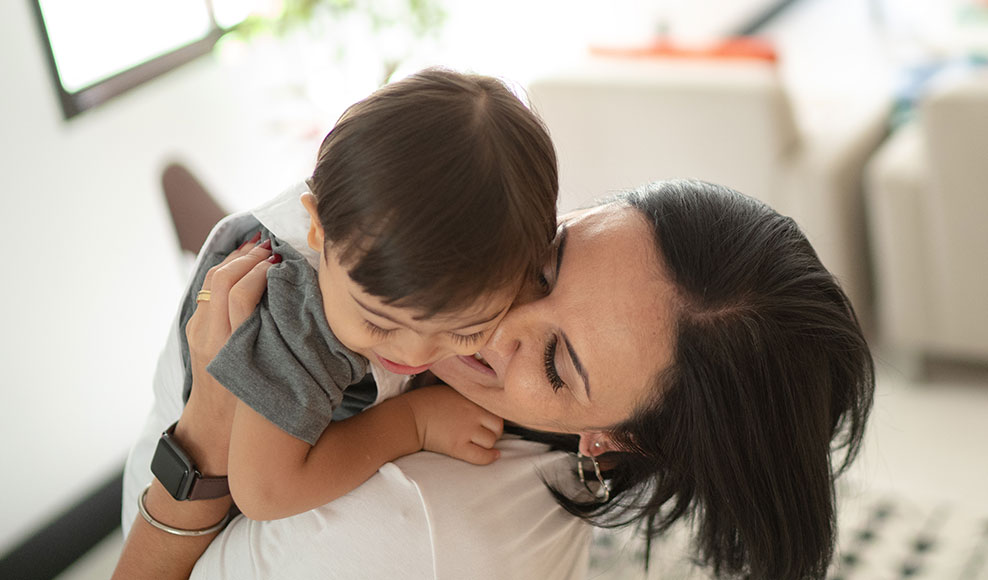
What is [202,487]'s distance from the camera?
1.19 metres

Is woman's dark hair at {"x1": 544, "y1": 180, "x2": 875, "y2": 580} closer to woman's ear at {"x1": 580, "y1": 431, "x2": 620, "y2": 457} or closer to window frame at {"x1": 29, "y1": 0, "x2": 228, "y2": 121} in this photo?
woman's ear at {"x1": 580, "y1": 431, "x2": 620, "y2": 457}

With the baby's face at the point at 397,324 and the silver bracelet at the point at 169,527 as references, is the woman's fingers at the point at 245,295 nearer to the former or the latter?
the baby's face at the point at 397,324

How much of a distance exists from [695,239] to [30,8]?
236 centimetres

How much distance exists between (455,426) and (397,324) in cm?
22

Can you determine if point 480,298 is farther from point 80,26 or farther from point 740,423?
point 80,26

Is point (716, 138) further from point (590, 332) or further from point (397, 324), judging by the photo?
point (397, 324)

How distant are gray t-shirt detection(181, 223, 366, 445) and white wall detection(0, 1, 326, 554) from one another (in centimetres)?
184

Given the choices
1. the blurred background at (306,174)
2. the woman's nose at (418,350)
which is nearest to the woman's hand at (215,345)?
the woman's nose at (418,350)

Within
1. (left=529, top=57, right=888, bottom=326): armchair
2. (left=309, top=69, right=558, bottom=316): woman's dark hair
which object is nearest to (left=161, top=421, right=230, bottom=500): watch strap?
(left=309, top=69, right=558, bottom=316): woman's dark hair

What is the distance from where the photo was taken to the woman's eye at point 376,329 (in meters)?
1.08

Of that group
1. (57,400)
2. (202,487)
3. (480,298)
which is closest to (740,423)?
(480,298)

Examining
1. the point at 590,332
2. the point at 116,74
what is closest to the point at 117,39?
the point at 116,74

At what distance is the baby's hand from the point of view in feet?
3.99

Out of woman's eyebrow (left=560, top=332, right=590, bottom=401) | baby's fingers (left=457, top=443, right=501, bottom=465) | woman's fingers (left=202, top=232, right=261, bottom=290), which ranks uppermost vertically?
woman's fingers (left=202, top=232, right=261, bottom=290)
